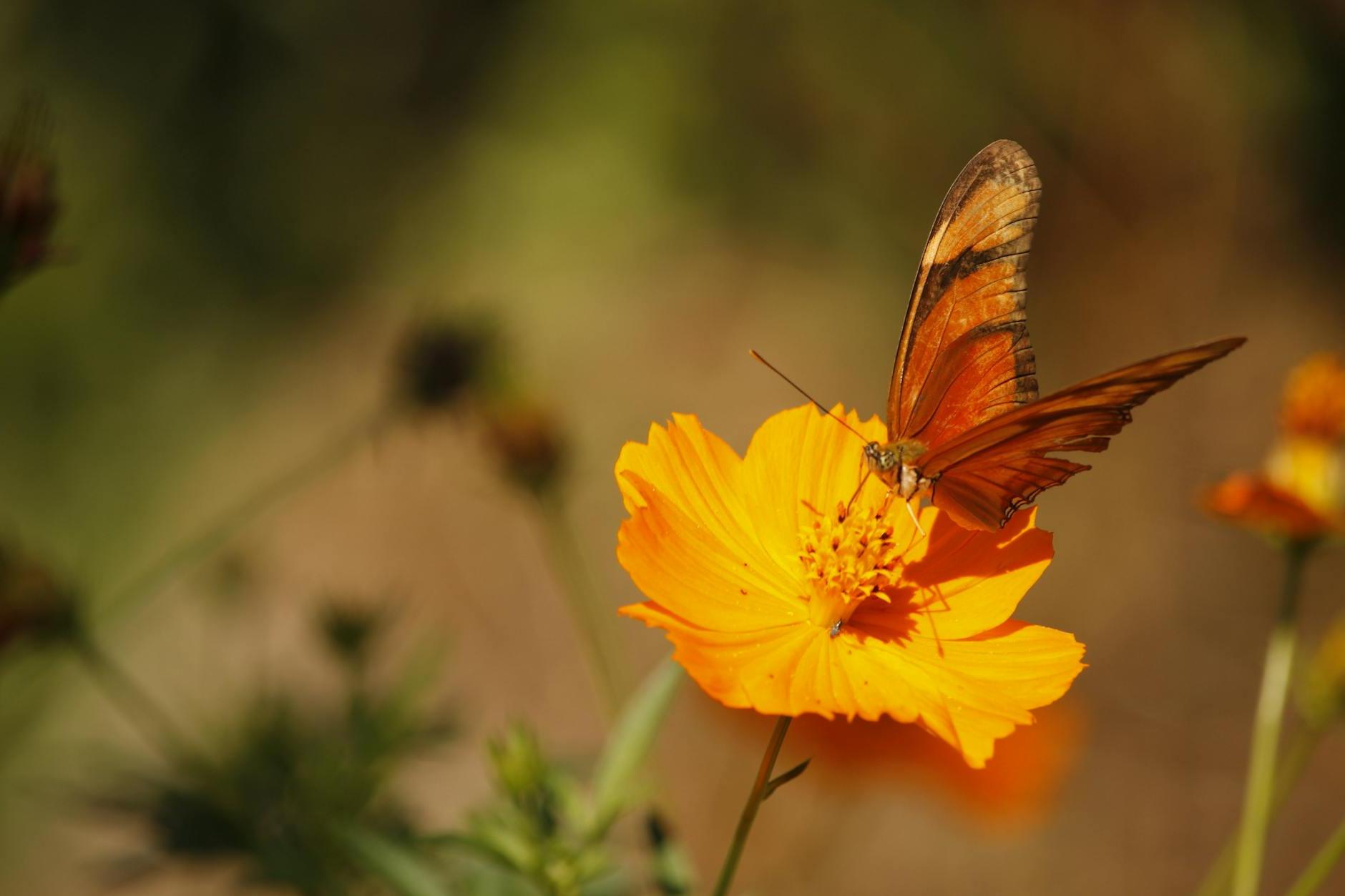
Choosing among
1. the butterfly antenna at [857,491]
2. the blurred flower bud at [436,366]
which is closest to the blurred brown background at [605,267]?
the blurred flower bud at [436,366]

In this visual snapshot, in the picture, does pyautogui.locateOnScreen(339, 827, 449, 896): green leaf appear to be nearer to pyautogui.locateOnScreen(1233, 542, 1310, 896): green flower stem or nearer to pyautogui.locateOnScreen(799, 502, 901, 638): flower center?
pyautogui.locateOnScreen(799, 502, 901, 638): flower center

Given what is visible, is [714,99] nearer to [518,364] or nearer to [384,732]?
[518,364]

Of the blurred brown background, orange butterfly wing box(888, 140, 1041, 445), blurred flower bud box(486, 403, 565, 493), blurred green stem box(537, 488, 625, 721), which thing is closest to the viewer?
orange butterfly wing box(888, 140, 1041, 445)

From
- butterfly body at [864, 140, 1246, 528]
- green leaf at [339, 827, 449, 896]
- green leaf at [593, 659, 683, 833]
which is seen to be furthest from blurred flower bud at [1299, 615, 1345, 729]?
green leaf at [339, 827, 449, 896]

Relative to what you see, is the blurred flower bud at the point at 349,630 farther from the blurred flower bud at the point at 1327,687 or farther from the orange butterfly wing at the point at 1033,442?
the blurred flower bud at the point at 1327,687

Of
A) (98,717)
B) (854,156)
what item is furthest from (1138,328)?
(98,717)
